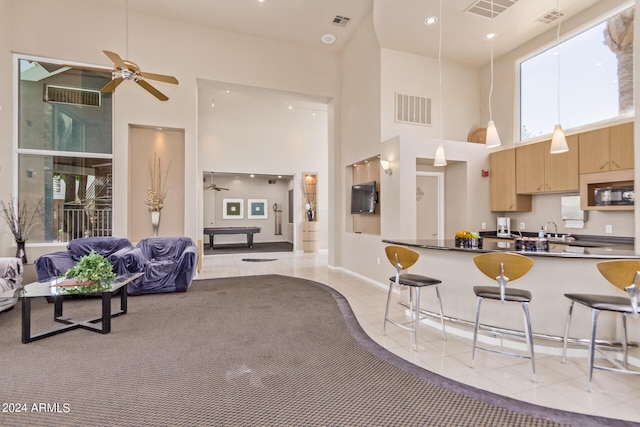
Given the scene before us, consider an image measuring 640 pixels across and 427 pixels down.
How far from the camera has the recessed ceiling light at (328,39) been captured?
641cm

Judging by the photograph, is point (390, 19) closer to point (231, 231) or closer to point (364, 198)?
point (364, 198)

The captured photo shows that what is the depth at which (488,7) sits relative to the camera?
433cm

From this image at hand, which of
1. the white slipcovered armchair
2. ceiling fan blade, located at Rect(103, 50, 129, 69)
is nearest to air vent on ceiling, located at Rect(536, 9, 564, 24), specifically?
ceiling fan blade, located at Rect(103, 50, 129, 69)

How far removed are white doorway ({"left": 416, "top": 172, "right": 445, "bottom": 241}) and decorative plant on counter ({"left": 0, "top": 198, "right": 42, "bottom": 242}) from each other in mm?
6654

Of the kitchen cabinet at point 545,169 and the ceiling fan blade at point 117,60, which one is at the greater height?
the ceiling fan blade at point 117,60

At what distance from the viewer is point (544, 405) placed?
78.6 inches

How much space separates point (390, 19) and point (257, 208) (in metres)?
9.02

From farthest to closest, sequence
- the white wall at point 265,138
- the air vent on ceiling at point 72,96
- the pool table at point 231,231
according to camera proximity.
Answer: the pool table at point 231,231
the white wall at point 265,138
the air vent on ceiling at point 72,96

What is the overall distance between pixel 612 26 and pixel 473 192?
9.53 feet

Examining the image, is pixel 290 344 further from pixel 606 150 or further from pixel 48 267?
pixel 606 150

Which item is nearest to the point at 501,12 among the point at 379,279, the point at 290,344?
the point at 379,279

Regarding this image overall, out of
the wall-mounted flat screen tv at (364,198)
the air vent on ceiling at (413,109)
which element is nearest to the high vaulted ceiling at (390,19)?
the air vent on ceiling at (413,109)

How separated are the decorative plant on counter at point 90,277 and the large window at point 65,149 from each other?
8.61 ft

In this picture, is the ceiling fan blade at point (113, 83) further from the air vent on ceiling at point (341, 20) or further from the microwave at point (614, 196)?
the microwave at point (614, 196)
